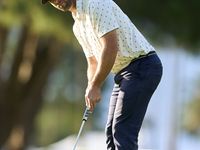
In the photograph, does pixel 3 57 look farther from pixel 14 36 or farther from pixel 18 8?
pixel 18 8

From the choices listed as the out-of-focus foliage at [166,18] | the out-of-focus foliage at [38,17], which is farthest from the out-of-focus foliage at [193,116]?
the out-of-focus foliage at [38,17]

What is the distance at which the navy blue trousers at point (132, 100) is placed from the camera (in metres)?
2.67

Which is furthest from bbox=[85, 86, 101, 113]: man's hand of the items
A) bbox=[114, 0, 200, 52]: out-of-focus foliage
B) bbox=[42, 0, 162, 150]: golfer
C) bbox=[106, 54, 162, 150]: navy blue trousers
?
bbox=[114, 0, 200, 52]: out-of-focus foliage

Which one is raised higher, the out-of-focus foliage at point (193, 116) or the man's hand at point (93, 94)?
the man's hand at point (93, 94)

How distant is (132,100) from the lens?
2705 millimetres

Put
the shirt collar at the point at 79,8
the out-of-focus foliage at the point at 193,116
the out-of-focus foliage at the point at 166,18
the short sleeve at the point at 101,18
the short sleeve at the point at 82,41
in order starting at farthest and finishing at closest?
1. the out-of-focus foliage at the point at 193,116
2. the out-of-focus foliage at the point at 166,18
3. the short sleeve at the point at 82,41
4. the shirt collar at the point at 79,8
5. the short sleeve at the point at 101,18

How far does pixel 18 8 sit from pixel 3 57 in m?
1.94

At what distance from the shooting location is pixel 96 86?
8.78 ft

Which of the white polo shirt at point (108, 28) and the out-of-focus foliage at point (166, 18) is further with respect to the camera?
the out-of-focus foliage at point (166, 18)

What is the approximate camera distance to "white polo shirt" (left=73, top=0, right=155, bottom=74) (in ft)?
8.60

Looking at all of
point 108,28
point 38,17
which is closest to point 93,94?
point 108,28

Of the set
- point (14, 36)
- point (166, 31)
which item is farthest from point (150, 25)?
point (14, 36)

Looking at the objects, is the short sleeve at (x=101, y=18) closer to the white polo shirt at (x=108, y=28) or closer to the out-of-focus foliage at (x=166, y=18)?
the white polo shirt at (x=108, y=28)

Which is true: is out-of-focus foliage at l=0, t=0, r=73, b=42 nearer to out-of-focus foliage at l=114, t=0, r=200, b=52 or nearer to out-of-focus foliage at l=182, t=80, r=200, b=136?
out-of-focus foliage at l=114, t=0, r=200, b=52
